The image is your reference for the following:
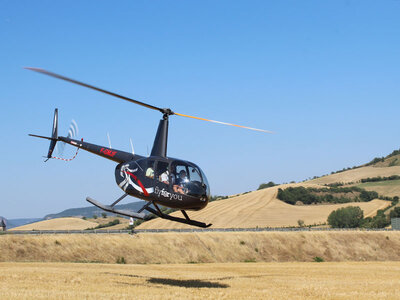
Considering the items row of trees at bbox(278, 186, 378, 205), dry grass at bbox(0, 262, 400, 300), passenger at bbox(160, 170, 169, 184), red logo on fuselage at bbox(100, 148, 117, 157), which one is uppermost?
red logo on fuselage at bbox(100, 148, 117, 157)

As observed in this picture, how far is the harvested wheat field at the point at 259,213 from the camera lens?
115062 millimetres

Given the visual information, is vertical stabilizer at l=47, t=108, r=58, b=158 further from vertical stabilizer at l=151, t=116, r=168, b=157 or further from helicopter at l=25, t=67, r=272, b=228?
vertical stabilizer at l=151, t=116, r=168, b=157

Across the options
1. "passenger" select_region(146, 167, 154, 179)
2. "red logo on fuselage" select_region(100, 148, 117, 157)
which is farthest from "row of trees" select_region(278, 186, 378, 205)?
"passenger" select_region(146, 167, 154, 179)

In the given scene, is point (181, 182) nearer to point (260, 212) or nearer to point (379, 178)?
point (260, 212)

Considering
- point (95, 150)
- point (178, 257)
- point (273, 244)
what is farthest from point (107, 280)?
point (273, 244)

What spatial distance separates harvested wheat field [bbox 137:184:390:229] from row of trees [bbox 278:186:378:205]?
365 centimetres

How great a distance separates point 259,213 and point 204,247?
6496cm

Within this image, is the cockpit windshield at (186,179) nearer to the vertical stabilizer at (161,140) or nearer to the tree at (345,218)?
the vertical stabilizer at (161,140)

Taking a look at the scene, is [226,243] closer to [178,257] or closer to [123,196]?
[178,257]

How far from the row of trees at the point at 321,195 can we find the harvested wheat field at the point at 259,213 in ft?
12.0

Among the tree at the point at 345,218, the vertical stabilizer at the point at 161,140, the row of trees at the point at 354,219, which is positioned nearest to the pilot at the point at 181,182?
the vertical stabilizer at the point at 161,140

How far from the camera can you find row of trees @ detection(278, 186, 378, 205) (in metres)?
139

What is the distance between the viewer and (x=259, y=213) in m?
123

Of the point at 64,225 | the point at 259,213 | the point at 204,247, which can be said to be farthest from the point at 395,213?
the point at 64,225
